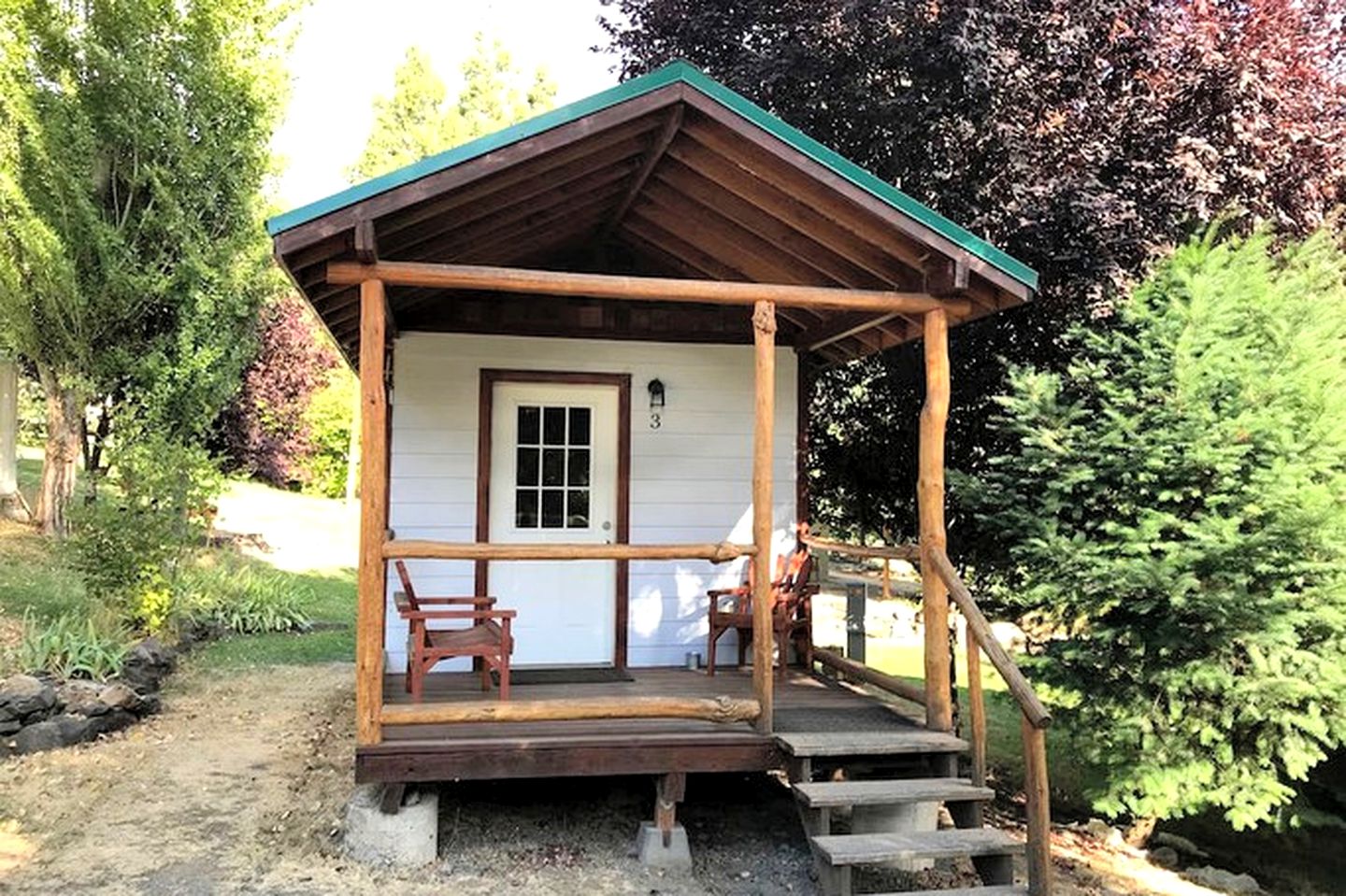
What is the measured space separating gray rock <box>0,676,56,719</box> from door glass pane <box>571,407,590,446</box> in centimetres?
A: 411

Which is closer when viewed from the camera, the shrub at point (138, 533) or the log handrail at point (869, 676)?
the log handrail at point (869, 676)

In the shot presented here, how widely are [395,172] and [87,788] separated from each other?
4.26m

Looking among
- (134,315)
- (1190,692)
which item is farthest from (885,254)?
(134,315)

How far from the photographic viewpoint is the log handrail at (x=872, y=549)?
5669mm

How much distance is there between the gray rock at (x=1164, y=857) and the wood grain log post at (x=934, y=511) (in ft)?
7.24

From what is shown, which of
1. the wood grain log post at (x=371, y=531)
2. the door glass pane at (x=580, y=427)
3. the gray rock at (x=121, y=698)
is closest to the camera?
the wood grain log post at (x=371, y=531)

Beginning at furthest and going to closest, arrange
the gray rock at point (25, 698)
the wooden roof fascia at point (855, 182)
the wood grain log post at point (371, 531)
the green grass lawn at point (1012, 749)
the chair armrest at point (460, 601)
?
the green grass lawn at point (1012, 749) → the gray rock at point (25, 698) → the chair armrest at point (460, 601) → the wooden roof fascia at point (855, 182) → the wood grain log post at point (371, 531)

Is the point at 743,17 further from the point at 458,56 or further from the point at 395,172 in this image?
the point at 458,56

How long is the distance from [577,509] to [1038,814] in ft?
11.8

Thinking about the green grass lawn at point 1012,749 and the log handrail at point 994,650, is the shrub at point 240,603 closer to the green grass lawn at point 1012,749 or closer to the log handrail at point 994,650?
the green grass lawn at point 1012,749

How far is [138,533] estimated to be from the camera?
9.35 metres

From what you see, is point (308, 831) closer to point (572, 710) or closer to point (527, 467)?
point (572, 710)

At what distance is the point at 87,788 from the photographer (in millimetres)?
5859

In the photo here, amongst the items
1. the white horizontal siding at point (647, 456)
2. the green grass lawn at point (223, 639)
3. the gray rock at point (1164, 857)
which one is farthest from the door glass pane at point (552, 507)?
the green grass lawn at point (223, 639)
